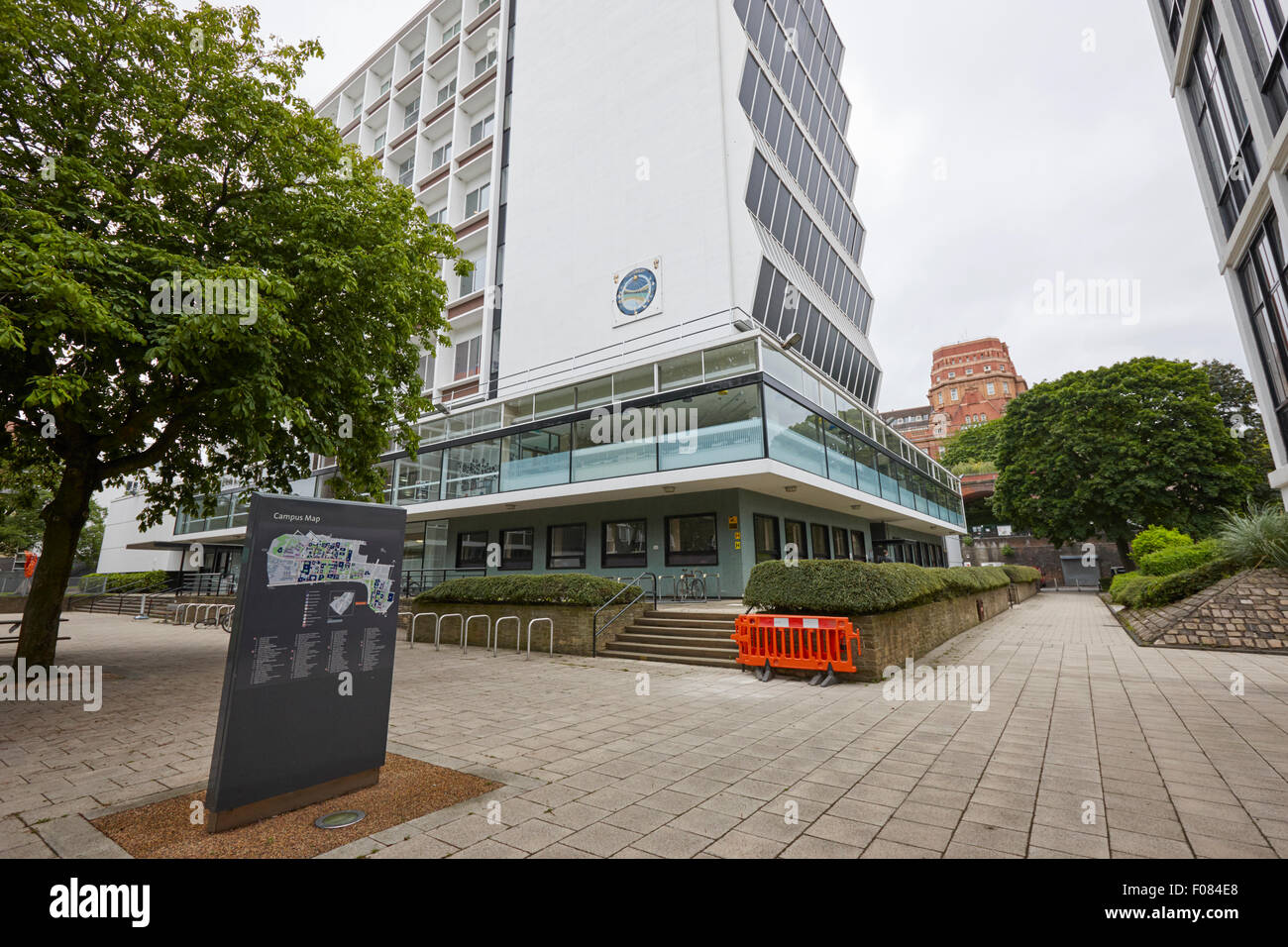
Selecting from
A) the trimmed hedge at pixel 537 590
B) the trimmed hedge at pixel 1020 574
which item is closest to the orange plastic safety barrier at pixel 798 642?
the trimmed hedge at pixel 537 590

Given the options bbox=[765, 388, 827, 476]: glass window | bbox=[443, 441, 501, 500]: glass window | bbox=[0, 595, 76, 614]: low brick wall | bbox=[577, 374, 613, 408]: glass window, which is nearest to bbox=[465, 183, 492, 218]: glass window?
bbox=[443, 441, 501, 500]: glass window

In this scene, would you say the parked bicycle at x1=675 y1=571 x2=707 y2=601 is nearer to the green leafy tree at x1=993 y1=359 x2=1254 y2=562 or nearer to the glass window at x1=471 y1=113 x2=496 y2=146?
the green leafy tree at x1=993 y1=359 x2=1254 y2=562

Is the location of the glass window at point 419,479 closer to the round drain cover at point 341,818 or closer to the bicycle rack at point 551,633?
the bicycle rack at point 551,633

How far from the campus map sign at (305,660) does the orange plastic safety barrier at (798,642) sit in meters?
6.37

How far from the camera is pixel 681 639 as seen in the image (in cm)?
1134

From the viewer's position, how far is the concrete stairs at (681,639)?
1055 cm

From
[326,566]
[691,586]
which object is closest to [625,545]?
[691,586]

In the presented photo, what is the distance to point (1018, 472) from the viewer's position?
34.6 m

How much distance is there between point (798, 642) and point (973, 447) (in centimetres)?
7434

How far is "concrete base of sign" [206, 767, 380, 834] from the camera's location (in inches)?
130

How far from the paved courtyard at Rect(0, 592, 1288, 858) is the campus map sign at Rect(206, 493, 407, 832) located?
0.76 m

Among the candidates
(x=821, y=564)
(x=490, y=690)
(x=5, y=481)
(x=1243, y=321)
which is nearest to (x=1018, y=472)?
(x=1243, y=321)

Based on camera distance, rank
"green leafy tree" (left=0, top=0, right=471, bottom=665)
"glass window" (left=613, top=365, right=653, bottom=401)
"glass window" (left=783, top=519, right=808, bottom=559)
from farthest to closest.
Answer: "glass window" (left=783, top=519, right=808, bottom=559)
"glass window" (left=613, top=365, right=653, bottom=401)
"green leafy tree" (left=0, top=0, right=471, bottom=665)

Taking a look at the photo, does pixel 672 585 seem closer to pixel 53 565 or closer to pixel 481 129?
pixel 53 565
